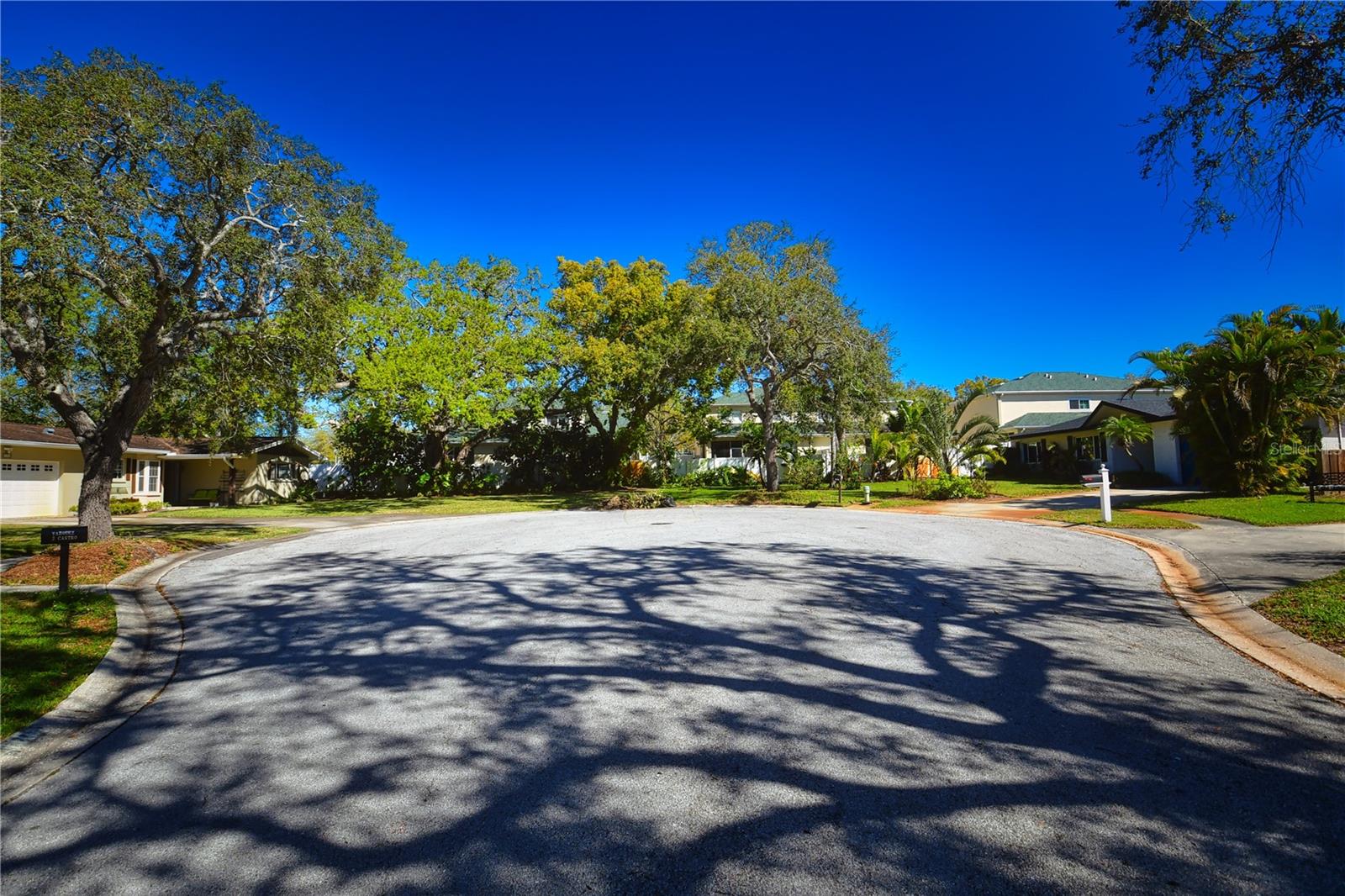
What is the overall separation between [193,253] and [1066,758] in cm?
1385

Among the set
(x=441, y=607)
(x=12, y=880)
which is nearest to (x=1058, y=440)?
(x=441, y=607)

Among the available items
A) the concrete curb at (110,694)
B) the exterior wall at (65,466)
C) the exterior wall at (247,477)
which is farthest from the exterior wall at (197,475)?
the concrete curb at (110,694)

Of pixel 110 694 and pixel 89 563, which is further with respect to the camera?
pixel 89 563

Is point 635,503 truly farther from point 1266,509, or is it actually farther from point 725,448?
point 725,448

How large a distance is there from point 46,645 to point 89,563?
521cm

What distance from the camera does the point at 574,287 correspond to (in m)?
29.4

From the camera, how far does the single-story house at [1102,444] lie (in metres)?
25.1

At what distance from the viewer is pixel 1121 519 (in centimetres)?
1395

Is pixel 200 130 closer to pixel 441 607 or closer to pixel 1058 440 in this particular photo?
pixel 441 607

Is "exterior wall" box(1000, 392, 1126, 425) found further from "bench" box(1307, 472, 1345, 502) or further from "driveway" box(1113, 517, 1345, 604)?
"driveway" box(1113, 517, 1345, 604)

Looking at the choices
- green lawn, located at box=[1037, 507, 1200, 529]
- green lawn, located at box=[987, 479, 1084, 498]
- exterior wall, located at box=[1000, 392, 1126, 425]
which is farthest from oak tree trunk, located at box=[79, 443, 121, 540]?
exterior wall, located at box=[1000, 392, 1126, 425]

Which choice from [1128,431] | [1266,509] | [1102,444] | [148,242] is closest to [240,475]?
[148,242]

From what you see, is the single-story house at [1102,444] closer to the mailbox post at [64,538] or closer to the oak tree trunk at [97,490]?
the mailbox post at [64,538]

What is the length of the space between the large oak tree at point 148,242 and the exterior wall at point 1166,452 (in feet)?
90.9
